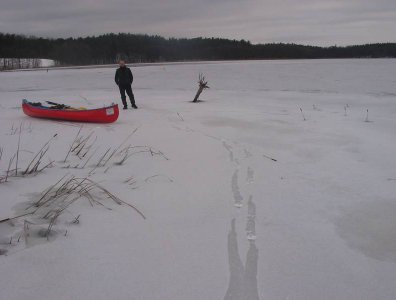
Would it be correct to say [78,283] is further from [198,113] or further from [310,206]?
[198,113]

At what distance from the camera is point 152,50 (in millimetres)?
103188

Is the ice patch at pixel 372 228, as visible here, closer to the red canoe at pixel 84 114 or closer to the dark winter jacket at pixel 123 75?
the red canoe at pixel 84 114

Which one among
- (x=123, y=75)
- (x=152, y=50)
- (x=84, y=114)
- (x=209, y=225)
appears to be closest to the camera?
(x=209, y=225)

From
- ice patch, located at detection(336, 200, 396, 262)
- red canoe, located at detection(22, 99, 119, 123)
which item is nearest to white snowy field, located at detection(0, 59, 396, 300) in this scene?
ice patch, located at detection(336, 200, 396, 262)

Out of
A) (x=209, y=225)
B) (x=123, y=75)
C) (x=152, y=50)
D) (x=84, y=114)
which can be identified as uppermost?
(x=152, y=50)

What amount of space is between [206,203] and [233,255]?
1.01 metres

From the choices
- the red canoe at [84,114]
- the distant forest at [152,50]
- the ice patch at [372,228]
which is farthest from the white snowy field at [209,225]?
the distant forest at [152,50]

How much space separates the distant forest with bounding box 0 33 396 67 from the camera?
90938mm

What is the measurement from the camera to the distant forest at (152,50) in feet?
298

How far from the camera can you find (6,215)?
3.07m

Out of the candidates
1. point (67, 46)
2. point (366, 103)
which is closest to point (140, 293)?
point (366, 103)

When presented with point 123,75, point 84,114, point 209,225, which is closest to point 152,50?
point 123,75

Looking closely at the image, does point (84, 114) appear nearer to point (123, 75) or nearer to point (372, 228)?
point (123, 75)

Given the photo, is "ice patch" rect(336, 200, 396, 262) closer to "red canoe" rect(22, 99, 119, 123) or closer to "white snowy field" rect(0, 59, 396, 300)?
"white snowy field" rect(0, 59, 396, 300)
